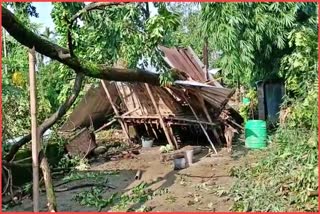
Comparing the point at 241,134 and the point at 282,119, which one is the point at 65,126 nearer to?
the point at 241,134

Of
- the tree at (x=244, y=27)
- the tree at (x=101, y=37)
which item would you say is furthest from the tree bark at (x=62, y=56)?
the tree at (x=244, y=27)

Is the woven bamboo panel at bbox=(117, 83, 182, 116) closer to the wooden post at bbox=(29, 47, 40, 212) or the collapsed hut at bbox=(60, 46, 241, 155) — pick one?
the collapsed hut at bbox=(60, 46, 241, 155)

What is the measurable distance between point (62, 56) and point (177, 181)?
310 centimetres

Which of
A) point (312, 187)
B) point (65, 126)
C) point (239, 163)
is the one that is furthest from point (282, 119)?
point (65, 126)

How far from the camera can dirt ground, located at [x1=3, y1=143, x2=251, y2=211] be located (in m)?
5.93

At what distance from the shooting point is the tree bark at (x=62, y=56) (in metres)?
4.77

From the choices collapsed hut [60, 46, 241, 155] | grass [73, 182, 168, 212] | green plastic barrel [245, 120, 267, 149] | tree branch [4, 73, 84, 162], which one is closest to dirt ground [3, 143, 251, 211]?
grass [73, 182, 168, 212]

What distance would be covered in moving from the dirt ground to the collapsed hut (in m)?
0.83

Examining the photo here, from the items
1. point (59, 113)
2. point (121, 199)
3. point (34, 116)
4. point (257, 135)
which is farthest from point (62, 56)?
point (257, 135)

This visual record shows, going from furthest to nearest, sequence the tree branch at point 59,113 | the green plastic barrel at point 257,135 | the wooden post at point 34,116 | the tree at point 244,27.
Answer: the green plastic barrel at point 257,135 < the tree at point 244,27 < the tree branch at point 59,113 < the wooden post at point 34,116

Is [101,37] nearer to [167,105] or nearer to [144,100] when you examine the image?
[167,105]

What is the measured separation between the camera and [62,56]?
5.67 metres

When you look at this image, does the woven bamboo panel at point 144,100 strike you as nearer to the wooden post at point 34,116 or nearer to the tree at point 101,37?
the tree at point 101,37

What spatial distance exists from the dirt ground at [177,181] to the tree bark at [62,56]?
1.94 meters
